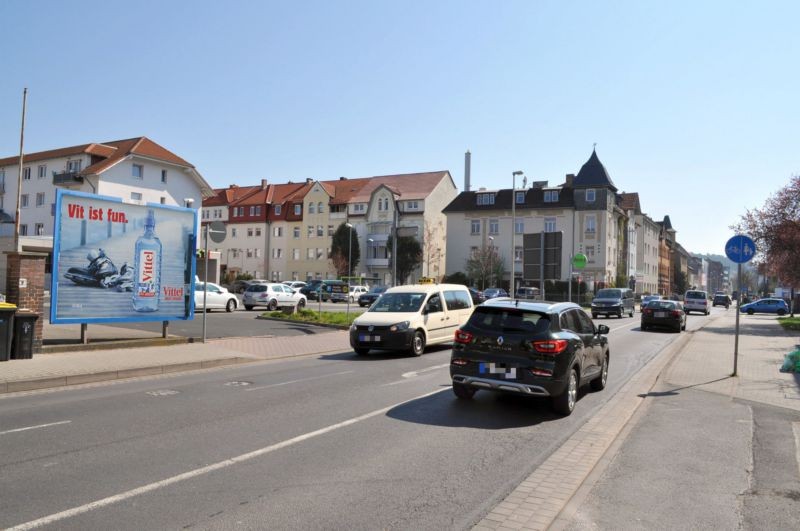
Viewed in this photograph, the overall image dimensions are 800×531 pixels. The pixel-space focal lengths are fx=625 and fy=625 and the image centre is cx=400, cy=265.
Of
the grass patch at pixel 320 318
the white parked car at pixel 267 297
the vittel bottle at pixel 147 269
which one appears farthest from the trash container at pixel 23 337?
the white parked car at pixel 267 297

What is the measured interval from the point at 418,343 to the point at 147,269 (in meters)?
6.96

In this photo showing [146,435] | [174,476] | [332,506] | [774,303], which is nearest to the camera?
[332,506]

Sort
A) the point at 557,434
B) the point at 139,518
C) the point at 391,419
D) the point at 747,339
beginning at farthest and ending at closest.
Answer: the point at 747,339 → the point at 391,419 → the point at 557,434 → the point at 139,518

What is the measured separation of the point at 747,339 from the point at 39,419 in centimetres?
2296

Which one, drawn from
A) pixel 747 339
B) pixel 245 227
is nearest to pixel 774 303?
pixel 747 339

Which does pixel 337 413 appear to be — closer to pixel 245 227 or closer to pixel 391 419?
pixel 391 419

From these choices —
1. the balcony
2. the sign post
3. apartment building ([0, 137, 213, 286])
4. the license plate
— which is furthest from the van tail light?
the balcony

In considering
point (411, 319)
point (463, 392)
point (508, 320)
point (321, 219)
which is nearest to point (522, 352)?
point (508, 320)

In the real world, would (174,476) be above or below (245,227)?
below

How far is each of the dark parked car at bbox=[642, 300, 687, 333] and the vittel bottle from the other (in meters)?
20.7

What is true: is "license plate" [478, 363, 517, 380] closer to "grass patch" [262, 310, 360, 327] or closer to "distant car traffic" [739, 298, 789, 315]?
"grass patch" [262, 310, 360, 327]

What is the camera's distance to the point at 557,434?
7.73 meters

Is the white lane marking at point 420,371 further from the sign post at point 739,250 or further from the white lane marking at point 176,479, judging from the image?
the sign post at point 739,250

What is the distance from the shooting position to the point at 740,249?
12820 millimetres
